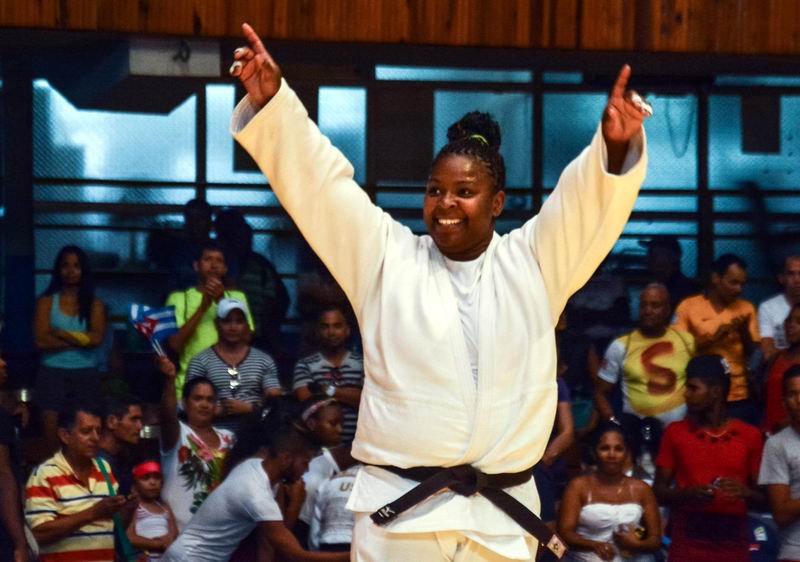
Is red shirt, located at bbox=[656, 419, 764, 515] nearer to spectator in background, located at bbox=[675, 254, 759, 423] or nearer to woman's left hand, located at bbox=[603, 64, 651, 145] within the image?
spectator in background, located at bbox=[675, 254, 759, 423]

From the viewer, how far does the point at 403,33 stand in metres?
7.11

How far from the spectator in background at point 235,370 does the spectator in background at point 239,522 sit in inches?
18.5

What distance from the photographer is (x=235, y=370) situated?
22.5 feet

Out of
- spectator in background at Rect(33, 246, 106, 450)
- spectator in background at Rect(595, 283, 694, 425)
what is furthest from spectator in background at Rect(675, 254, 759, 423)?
spectator in background at Rect(33, 246, 106, 450)

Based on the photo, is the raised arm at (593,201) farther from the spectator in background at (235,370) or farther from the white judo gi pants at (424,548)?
the spectator in background at (235,370)

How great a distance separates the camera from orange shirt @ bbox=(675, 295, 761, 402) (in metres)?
7.26

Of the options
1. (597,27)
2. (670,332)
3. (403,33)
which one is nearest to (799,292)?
(670,332)

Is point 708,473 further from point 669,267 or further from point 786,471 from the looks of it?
point 669,267

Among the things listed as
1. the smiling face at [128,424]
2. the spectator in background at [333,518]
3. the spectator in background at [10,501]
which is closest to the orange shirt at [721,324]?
the spectator in background at [333,518]

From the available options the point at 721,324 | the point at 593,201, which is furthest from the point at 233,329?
the point at 593,201

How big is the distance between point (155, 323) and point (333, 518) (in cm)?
129

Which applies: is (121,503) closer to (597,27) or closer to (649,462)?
(649,462)

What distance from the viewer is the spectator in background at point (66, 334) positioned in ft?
22.5

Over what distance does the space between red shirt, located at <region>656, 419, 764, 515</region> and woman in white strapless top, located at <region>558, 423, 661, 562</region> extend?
0.22 m
